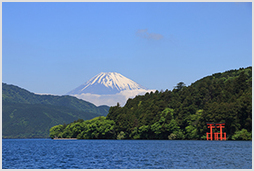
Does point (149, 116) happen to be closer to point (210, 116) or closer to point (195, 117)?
point (195, 117)

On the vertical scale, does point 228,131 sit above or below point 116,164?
above

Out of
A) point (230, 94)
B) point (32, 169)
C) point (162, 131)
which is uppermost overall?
point (230, 94)

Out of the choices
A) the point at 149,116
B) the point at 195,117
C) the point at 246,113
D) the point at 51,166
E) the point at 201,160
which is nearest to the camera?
the point at 51,166

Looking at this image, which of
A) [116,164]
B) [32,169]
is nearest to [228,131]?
[116,164]

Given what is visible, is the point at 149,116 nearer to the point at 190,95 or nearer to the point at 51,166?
the point at 190,95

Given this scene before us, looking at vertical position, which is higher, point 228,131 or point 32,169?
point 228,131

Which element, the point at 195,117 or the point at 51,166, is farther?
the point at 195,117

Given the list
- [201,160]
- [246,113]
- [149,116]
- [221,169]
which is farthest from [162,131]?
[221,169]

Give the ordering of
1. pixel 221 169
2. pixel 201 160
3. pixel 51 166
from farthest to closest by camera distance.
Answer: pixel 201 160 < pixel 51 166 < pixel 221 169

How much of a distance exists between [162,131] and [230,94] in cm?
3357

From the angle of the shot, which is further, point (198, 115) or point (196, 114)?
point (196, 114)

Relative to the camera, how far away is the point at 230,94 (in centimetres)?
17700

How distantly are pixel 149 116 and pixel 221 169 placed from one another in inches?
5230

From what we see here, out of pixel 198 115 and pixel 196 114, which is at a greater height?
pixel 196 114
